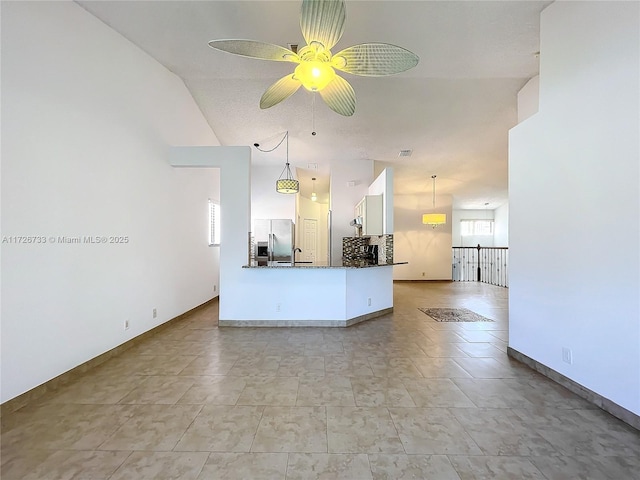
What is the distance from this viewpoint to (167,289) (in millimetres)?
4234

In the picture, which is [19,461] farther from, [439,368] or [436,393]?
[439,368]

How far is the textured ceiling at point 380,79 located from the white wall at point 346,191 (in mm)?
287

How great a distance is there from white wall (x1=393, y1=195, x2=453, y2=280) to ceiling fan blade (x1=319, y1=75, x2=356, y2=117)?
7.72m

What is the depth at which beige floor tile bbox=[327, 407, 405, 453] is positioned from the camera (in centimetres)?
171

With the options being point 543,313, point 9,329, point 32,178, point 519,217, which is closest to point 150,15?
point 32,178

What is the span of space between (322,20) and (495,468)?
9.25 ft

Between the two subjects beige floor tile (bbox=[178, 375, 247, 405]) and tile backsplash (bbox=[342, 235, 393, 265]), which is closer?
beige floor tile (bbox=[178, 375, 247, 405])

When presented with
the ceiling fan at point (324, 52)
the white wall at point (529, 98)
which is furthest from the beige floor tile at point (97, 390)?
the white wall at point (529, 98)

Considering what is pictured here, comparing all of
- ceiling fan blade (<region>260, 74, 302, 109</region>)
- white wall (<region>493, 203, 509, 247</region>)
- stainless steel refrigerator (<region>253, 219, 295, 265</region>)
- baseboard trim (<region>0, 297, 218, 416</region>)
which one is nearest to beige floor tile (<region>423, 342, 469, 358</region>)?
ceiling fan blade (<region>260, 74, 302, 109</region>)

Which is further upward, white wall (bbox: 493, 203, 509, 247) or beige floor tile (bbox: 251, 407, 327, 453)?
white wall (bbox: 493, 203, 509, 247)

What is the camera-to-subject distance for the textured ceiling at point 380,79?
2.87 meters

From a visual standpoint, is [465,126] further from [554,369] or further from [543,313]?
[554,369]

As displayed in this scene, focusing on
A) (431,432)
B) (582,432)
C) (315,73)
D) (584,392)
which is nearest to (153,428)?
(431,432)

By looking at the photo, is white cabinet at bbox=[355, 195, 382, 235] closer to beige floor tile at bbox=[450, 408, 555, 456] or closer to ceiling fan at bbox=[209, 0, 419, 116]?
ceiling fan at bbox=[209, 0, 419, 116]
